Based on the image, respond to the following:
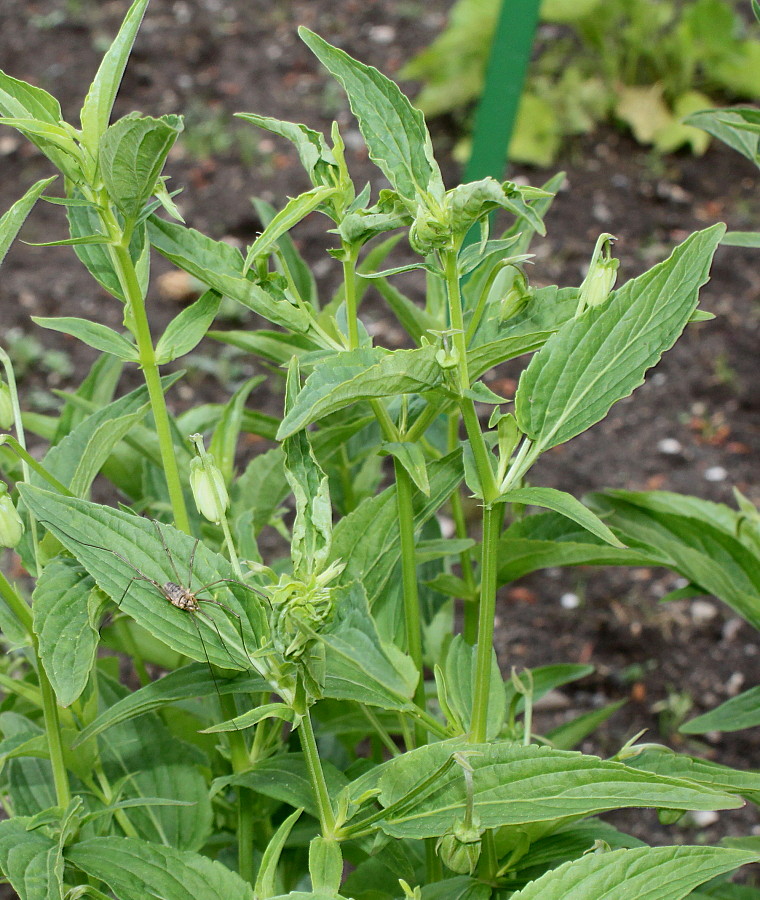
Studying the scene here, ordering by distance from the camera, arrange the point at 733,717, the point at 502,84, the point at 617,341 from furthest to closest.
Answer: the point at 502,84, the point at 733,717, the point at 617,341

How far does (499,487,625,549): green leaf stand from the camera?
2.24 ft

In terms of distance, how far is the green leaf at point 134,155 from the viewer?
0.64 metres

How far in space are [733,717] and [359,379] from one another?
580 millimetres

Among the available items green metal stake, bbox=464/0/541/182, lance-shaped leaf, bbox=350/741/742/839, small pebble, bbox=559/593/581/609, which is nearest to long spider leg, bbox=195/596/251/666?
lance-shaped leaf, bbox=350/741/742/839

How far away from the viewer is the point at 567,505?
691 millimetres

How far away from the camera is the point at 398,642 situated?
35.0 inches

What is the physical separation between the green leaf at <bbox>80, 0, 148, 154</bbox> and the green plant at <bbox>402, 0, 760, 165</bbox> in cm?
205

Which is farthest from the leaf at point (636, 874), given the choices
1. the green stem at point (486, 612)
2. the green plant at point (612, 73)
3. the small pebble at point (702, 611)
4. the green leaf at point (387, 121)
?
the green plant at point (612, 73)

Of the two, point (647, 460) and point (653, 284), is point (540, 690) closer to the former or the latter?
point (653, 284)

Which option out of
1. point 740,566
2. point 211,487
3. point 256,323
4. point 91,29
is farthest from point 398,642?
point 91,29

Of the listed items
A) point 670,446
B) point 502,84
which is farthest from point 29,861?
point 670,446

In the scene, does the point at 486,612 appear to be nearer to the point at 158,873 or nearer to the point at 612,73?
the point at 158,873

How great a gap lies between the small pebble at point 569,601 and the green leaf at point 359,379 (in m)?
1.31

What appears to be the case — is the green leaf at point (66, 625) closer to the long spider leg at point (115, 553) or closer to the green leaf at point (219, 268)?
the long spider leg at point (115, 553)
